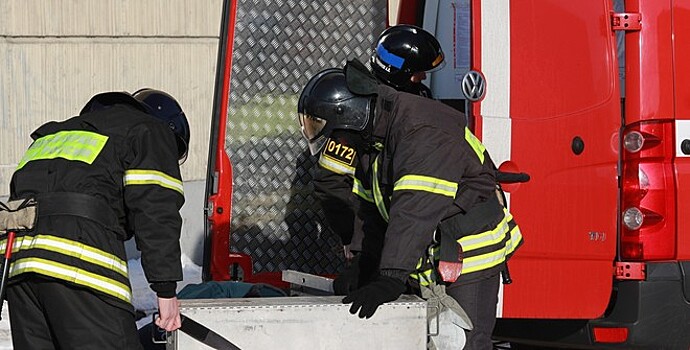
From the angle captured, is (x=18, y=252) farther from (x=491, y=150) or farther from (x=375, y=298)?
(x=491, y=150)

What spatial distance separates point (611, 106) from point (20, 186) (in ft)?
8.35

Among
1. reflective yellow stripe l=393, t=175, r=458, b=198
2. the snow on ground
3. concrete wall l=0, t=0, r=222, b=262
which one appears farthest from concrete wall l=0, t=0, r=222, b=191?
reflective yellow stripe l=393, t=175, r=458, b=198

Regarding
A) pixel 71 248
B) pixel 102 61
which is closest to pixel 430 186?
pixel 71 248

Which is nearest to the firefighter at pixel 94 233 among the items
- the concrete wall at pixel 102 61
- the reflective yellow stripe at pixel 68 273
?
the reflective yellow stripe at pixel 68 273

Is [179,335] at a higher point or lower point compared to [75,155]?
lower

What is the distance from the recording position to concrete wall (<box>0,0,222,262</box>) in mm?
9250

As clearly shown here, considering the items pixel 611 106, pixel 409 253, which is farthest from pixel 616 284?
pixel 409 253

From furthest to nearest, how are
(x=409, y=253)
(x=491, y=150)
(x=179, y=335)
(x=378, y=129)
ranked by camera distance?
(x=491, y=150) < (x=378, y=129) < (x=409, y=253) < (x=179, y=335)

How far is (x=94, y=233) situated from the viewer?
164 inches

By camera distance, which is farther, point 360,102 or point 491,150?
point 491,150

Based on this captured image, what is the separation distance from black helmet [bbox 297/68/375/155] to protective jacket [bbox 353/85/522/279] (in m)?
0.15

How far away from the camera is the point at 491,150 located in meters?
5.30

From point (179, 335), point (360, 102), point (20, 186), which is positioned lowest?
point (179, 335)

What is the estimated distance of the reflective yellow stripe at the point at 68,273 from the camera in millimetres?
4105
